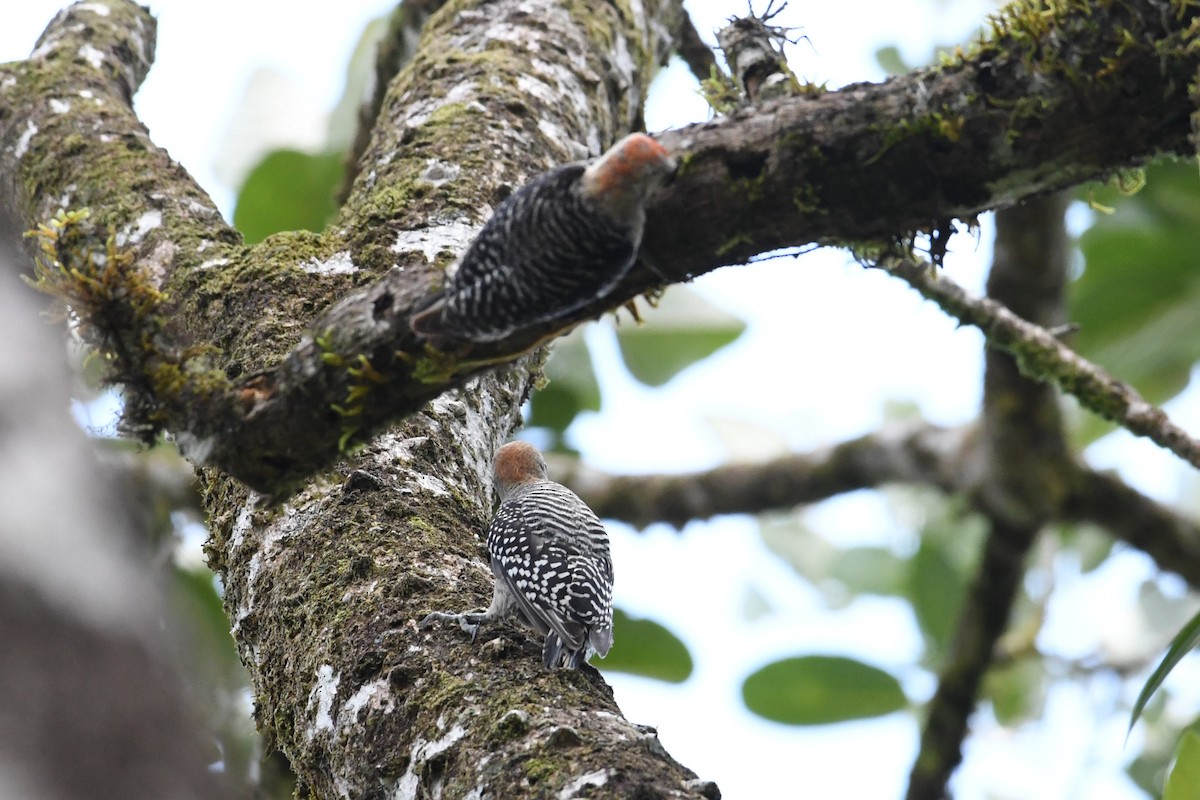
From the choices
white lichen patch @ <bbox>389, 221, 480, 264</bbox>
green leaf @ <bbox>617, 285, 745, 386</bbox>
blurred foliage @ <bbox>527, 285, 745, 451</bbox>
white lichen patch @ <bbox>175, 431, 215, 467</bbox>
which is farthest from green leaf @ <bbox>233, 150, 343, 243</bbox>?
white lichen patch @ <bbox>175, 431, 215, 467</bbox>

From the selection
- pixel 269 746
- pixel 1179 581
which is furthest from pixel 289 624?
pixel 1179 581

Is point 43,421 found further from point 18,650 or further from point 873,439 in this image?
point 873,439

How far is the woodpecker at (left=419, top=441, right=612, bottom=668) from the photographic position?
10.2 feet

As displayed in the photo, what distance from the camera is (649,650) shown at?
5.14 m

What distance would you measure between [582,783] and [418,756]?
38 centimetres

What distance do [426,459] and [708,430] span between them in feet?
16.9

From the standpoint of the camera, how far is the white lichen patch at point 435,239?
10.4 ft

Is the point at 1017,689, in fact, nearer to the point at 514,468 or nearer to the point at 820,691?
the point at 820,691

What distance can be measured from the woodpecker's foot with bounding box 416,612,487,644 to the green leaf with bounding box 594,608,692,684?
2726 millimetres

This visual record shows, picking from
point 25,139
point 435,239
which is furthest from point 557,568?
point 25,139

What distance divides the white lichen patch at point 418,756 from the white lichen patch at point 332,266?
1.36 metres

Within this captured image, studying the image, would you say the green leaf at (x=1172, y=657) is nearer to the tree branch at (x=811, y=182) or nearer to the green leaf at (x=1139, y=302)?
the tree branch at (x=811, y=182)

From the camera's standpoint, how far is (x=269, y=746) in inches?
107

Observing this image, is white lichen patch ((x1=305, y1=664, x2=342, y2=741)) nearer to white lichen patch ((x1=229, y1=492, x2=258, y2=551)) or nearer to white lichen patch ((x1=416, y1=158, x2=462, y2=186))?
white lichen patch ((x1=229, y1=492, x2=258, y2=551))
